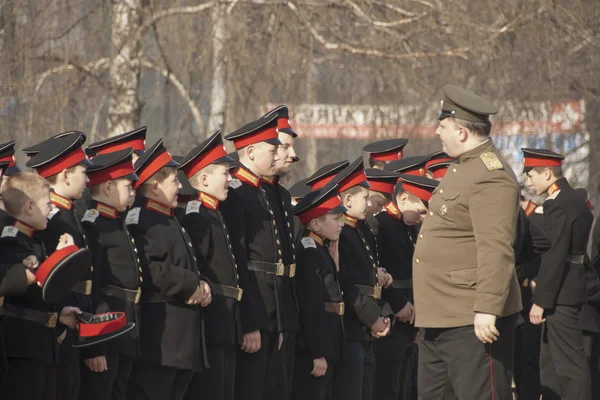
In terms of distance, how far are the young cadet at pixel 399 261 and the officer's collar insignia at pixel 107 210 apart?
2.77 metres

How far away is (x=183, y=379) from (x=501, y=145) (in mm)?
8342

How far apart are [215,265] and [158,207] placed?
0.52 metres

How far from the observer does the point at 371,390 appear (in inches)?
323

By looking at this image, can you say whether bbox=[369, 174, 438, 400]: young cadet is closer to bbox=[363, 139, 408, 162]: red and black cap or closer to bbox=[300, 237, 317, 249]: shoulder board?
bbox=[363, 139, 408, 162]: red and black cap

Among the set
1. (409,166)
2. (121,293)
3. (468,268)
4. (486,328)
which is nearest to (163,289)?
(121,293)

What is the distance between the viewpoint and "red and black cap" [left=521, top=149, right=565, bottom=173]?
9778 millimetres

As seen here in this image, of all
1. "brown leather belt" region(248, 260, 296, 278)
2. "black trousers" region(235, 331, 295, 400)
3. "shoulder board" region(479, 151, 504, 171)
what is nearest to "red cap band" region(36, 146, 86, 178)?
"brown leather belt" region(248, 260, 296, 278)

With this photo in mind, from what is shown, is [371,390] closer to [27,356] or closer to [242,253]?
[242,253]

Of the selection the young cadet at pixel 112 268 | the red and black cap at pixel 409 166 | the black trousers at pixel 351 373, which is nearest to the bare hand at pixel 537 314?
the red and black cap at pixel 409 166

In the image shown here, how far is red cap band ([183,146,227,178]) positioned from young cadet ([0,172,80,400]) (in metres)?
1.25

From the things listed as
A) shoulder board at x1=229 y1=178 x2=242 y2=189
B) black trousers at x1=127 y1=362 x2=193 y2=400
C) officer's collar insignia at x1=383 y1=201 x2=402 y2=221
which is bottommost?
black trousers at x1=127 y1=362 x2=193 y2=400

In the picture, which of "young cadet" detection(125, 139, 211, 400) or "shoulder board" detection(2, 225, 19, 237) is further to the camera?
"young cadet" detection(125, 139, 211, 400)

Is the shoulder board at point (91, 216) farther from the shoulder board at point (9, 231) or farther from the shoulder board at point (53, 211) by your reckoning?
the shoulder board at point (9, 231)

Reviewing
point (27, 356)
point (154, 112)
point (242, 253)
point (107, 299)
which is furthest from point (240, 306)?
point (154, 112)
